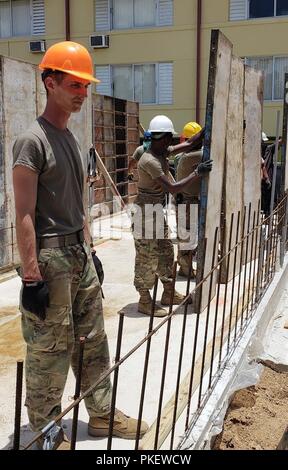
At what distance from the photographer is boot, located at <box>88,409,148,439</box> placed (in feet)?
8.86

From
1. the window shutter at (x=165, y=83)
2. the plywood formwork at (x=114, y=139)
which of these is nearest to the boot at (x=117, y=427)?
the plywood formwork at (x=114, y=139)

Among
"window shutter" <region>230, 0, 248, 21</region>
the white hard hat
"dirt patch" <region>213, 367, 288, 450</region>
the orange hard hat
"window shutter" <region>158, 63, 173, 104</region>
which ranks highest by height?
"window shutter" <region>230, 0, 248, 21</region>

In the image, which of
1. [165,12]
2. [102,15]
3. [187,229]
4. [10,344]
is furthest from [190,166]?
[102,15]

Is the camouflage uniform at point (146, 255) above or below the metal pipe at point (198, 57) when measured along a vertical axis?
below

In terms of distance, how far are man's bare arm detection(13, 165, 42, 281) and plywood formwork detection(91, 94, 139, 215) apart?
24.2ft

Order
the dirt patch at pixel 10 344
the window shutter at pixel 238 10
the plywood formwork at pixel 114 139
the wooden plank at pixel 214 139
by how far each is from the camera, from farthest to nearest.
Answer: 1. the window shutter at pixel 238 10
2. the plywood formwork at pixel 114 139
3. the wooden plank at pixel 214 139
4. the dirt patch at pixel 10 344

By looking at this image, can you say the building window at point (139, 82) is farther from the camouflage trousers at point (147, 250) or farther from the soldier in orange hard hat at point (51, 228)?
the soldier in orange hard hat at point (51, 228)

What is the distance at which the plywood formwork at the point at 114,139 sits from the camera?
9844mm

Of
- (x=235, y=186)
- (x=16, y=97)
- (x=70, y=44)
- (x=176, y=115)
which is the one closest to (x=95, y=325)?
(x=70, y=44)

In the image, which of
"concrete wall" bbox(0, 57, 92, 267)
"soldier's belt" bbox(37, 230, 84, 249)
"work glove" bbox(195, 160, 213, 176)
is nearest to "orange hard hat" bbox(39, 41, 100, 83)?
"soldier's belt" bbox(37, 230, 84, 249)

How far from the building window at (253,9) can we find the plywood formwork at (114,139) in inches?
225

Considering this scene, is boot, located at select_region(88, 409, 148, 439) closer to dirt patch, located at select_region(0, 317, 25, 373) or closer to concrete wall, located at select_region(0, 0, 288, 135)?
dirt patch, located at select_region(0, 317, 25, 373)
